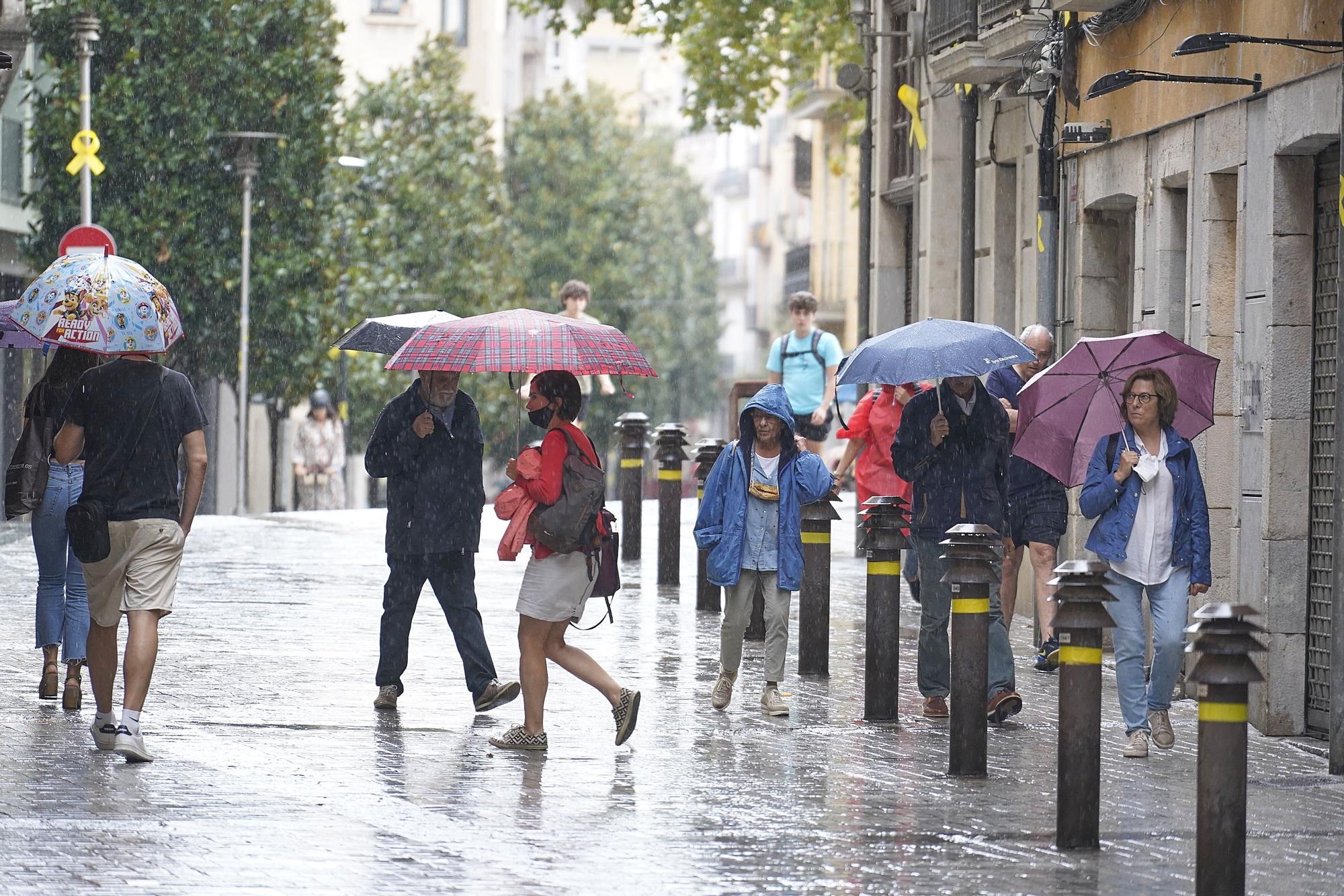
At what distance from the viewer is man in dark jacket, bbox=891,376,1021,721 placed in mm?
11836

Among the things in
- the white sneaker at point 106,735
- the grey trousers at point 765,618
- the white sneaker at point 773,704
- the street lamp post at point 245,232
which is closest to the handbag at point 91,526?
the white sneaker at point 106,735

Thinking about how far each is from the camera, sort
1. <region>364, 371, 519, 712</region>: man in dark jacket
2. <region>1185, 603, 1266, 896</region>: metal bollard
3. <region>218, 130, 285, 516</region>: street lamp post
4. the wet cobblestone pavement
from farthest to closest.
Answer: <region>218, 130, 285, 516</region>: street lamp post, <region>364, 371, 519, 712</region>: man in dark jacket, the wet cobblestone pavement, <region>1185, 603, 1266, 896</region>: metal bollard

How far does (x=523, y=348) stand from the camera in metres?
10.6

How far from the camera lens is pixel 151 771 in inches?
384

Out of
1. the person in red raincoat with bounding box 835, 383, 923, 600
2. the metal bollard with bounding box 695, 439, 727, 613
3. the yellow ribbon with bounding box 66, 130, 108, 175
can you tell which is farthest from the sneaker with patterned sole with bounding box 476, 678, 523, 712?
the yellow ribbon with bounding box 66, 130, 108, 175

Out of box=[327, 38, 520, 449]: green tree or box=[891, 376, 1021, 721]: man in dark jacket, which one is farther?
box=[327, 38, 520, 449]: green tree

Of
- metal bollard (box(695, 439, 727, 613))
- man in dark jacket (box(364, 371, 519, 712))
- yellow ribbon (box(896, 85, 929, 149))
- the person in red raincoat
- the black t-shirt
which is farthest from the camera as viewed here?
yellow ribbon (box(896, 85, 929, 149))

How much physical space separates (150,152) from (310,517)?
11153 millimetres

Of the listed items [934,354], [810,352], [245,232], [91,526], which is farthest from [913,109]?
[245,232]

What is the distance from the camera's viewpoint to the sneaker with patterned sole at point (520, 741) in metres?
10.6

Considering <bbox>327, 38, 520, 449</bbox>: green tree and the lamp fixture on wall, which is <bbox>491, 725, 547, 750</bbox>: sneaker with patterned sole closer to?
the lamp fixture on wall

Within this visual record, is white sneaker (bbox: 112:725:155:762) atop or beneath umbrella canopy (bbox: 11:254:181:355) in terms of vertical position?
beneath

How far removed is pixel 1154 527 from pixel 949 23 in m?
9.36

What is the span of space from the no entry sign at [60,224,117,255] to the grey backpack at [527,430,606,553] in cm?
1298
